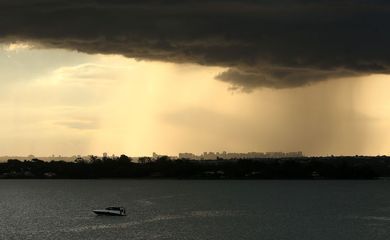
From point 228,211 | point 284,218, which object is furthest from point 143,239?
point 228,211

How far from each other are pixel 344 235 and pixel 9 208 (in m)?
93.7

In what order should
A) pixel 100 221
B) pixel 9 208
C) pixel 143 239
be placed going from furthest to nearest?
pixel 9 208 → pixel 100 221 → pixel 143 239

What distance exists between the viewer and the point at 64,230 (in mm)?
117688

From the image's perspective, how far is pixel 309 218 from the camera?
14438cm

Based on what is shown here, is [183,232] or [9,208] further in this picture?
[9,208]

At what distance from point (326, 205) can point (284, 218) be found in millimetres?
45419

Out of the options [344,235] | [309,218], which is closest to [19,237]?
[344,235]

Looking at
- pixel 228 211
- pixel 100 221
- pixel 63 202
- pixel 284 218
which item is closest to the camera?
pixel 100 221

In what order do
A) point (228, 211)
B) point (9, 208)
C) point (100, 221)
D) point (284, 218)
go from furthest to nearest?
1. point (9, 208)
2. point (228, 211)
3. point (284, 218)
4. point (100, 221)


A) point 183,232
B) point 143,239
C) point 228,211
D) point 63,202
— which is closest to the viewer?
point 143,239

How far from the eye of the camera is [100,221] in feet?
440

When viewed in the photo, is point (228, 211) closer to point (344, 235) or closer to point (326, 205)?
point (326, 205)

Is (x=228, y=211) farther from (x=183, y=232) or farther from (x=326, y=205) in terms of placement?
(x=183, y=232)

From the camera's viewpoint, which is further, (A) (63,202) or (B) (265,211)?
(A) (63,202)
